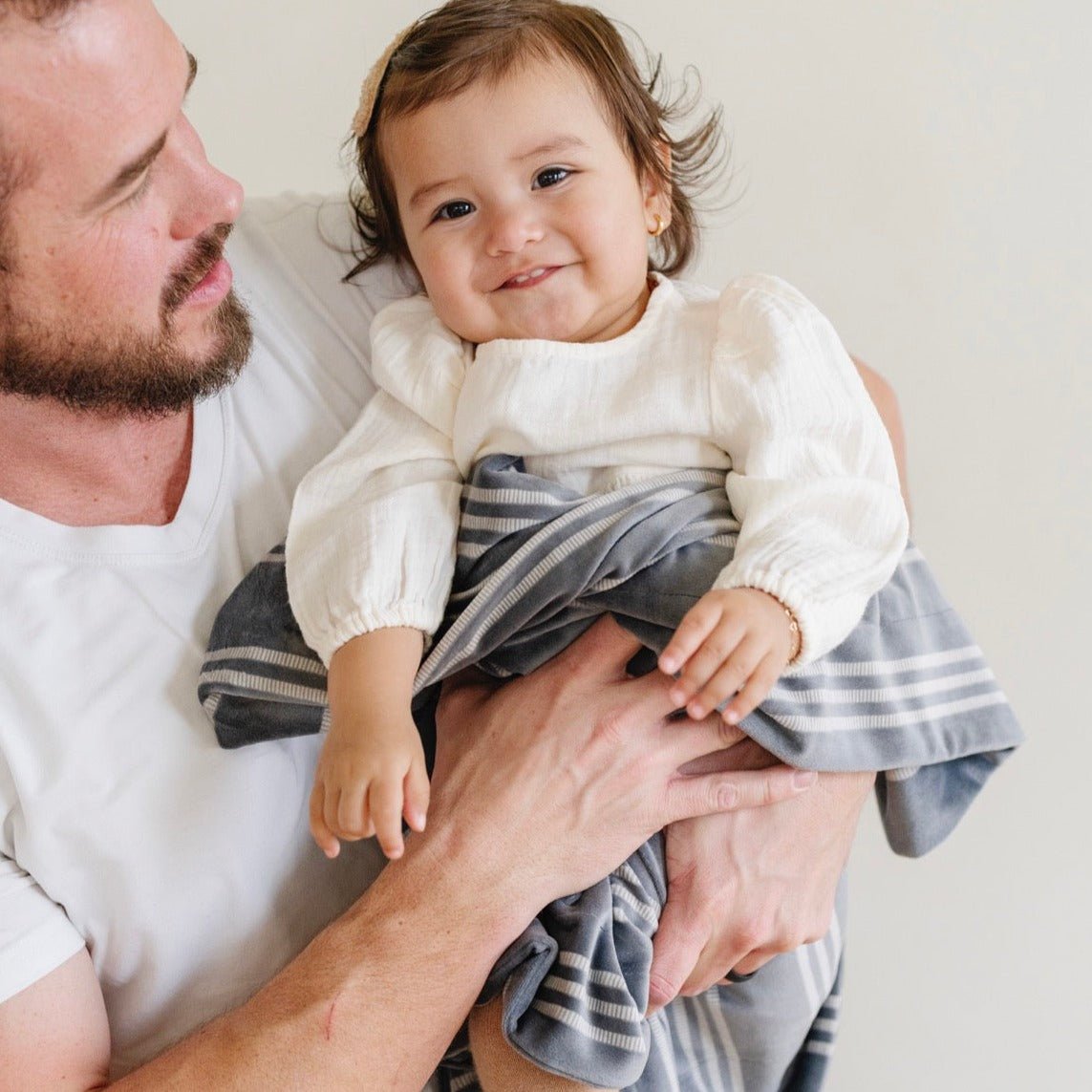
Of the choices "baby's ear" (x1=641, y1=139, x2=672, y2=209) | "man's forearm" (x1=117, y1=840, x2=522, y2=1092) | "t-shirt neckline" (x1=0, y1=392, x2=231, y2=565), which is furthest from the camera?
"baby's ear" (x1=641, y1=139, x2=672, y2=209)

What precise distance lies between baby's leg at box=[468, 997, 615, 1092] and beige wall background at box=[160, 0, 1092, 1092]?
96 centimetres

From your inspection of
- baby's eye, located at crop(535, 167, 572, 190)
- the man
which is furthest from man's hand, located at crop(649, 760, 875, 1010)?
baby's eye, located at crop(535, 167, 572, 190)

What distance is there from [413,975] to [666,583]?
393 mm

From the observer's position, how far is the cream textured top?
1059mm

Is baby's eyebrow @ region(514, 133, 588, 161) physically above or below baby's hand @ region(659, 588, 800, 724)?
above

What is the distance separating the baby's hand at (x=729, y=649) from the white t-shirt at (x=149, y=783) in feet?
1.47

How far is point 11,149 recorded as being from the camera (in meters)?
1.07

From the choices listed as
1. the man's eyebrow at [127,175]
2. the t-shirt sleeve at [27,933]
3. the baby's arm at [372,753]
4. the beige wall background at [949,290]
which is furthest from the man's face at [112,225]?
the beige wall background at [949,290]

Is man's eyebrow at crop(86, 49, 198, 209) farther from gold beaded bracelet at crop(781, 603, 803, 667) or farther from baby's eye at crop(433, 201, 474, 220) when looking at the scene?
gold beaded bracelet at crop(781, 603, 803, 667)

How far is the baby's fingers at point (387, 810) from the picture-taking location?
989 mm

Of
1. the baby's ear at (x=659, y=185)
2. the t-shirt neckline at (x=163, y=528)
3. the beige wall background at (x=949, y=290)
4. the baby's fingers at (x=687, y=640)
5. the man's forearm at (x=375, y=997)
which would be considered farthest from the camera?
the beige wall background at (x=949, y=290)

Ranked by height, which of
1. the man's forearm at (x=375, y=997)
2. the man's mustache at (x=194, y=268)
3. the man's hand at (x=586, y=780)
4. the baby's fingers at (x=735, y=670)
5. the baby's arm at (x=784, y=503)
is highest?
the man's mustache at (x=194, y=268)

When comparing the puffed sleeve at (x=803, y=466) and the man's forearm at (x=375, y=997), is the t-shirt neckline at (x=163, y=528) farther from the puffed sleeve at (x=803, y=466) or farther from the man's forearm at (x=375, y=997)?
the puffed sleeve at (x=803, y=466)

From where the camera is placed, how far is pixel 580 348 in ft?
3.92
